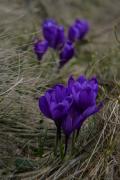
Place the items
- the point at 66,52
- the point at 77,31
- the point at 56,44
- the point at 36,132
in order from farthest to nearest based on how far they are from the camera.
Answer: the point at 77,31 → the point at 56,44 → the point at 66,52 → the point at 36,132

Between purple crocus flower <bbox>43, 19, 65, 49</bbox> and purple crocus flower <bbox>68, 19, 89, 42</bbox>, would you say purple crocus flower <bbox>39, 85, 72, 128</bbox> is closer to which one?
purple crocus flower <bbox>43, 19, 65, 49</bbox>

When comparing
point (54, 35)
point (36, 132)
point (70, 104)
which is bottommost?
point (36, 132)

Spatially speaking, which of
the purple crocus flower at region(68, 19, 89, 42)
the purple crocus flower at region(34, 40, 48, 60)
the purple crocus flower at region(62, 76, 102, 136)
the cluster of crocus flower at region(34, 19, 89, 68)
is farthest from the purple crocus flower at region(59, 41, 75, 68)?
the purple crocus flower at region(62, 76, 102, 136)

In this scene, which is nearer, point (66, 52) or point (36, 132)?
point (36, 132)

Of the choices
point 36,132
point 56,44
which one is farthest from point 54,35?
point 36,132

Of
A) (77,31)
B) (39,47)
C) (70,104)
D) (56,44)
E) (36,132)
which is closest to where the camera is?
(70,104)

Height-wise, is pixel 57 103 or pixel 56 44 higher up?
pixel 56 44

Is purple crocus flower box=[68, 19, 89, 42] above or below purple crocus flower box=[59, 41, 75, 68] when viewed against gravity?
above

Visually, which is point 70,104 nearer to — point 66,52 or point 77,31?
point 66,52
